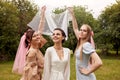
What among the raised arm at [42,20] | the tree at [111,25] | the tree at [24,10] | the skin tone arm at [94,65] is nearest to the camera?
the skin tone arm at [94,65]

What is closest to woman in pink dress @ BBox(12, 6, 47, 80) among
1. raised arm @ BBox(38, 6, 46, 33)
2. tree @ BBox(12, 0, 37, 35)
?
raised arm @ BBox(38, 6, 46, 33)

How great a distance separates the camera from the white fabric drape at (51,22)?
598 cm

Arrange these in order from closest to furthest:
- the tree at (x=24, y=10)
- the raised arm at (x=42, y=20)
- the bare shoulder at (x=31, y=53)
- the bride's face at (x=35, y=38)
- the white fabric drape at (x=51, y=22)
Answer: the bare shoulder at (x=31, y=53), the bride's face at (x=35, y=38), the raised arm at (x=42, y=20), the white fabric drape at (x=51, y=22), the tree at (x=24, y=10)

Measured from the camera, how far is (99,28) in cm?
3788

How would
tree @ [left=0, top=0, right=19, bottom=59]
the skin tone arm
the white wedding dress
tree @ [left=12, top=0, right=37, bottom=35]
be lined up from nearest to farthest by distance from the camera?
the skin tone arm, the white wedding dress, tree @ [left=0, top=0, right=19, bottom=59], tree @ [left=12, top=0, right=37, bottom=35]

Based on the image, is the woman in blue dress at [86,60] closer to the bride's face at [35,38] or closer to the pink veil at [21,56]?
the bride's face at [35,38]

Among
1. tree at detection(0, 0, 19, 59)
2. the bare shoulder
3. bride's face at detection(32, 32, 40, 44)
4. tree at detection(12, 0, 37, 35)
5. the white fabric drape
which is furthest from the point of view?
tree at detection(12, 0, 37, 35)

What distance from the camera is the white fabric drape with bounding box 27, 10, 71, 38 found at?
5.98 meters

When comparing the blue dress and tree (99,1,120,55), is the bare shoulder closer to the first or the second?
the blue dress

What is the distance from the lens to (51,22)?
6.08 meters

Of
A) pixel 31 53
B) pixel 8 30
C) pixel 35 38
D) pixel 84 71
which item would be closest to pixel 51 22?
pixel 35 38

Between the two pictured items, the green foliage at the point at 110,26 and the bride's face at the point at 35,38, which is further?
the green foliage at the point at 110,26

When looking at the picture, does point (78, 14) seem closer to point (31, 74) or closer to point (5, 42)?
point (5, 42)

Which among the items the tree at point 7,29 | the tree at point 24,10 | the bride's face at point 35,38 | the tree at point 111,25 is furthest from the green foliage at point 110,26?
the bride's face at point 35,38
